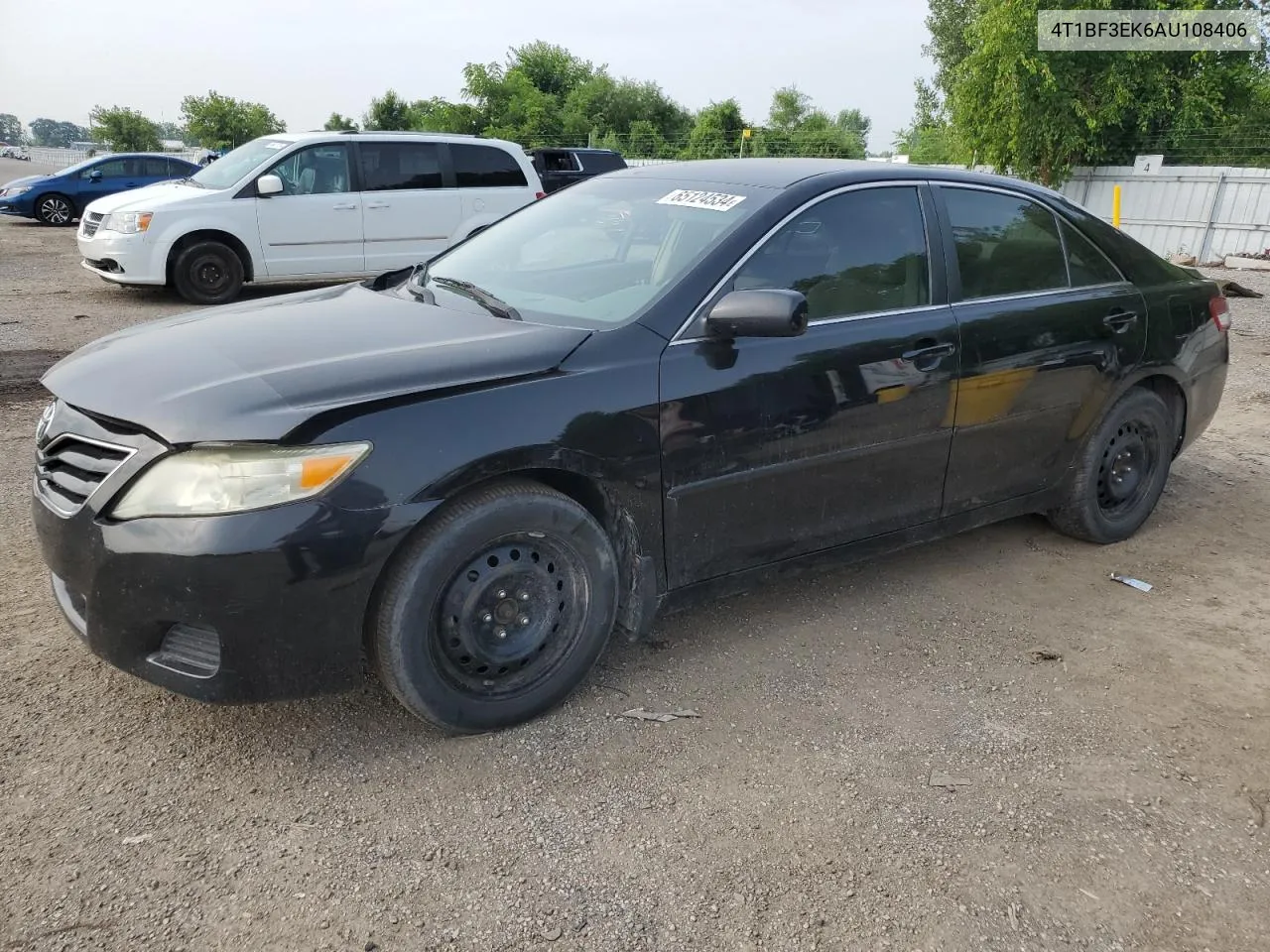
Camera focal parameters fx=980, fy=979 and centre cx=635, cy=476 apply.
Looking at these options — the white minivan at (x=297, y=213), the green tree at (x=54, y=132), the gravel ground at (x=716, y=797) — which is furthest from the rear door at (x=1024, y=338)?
the green tree at (x=54, y=132)

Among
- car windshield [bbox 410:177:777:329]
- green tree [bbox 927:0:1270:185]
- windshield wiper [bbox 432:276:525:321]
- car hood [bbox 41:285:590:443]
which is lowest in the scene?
car hood [bbox 41:285:590:443]

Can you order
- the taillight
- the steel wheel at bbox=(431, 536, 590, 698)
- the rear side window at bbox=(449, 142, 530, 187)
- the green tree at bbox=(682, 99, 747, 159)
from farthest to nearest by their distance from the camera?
the green tree at bbox=(682, 99, 747, 159)
the rear side window at bbox=(449, 142, 530, 187)
the taillight
the steel wheel at bbox=(431, 536, 590, 698)

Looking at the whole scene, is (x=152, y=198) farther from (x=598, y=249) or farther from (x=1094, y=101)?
(x=1094, y=101)

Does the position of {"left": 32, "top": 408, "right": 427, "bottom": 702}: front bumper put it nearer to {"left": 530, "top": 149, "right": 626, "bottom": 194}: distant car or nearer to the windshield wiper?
the windshield wiper

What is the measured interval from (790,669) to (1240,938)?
1454 mm

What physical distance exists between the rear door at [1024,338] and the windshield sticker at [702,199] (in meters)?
0.89

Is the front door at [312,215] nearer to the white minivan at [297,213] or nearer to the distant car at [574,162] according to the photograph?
the white minivan at [297,213]

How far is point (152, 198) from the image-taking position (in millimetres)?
10242

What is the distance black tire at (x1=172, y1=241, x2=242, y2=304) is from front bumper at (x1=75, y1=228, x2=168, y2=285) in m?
0.16

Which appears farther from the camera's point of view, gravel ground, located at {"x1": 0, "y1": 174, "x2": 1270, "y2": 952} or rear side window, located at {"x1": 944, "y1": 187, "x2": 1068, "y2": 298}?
rear side window, located at {"x1": 944, "y1": 187, "x2": 1068, "y2": 298}

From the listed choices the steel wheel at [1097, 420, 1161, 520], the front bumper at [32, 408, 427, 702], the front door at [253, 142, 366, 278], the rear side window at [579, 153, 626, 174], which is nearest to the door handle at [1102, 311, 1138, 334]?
the steel wheel at [1097, 420, 1161, 520]

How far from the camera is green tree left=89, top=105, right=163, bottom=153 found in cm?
4259

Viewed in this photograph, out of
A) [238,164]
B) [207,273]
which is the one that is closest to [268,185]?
[238,164]

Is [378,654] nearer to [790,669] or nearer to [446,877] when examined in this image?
[446,877]
